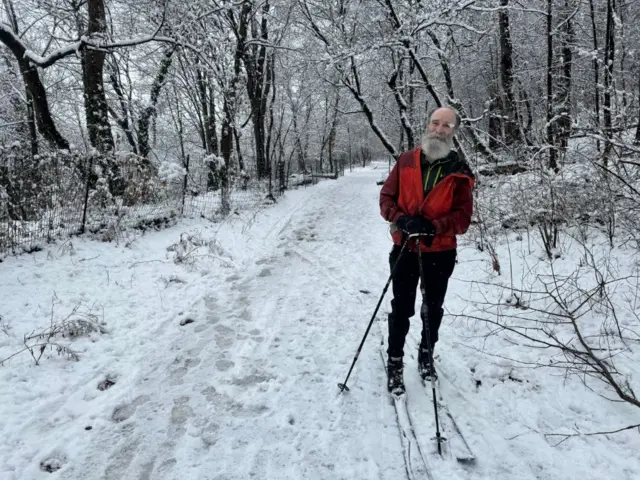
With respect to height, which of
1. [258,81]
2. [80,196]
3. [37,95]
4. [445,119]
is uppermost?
[258,81]

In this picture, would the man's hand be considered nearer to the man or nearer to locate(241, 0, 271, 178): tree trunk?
the man

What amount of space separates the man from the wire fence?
19.0ft

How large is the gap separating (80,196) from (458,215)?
673 centimetres

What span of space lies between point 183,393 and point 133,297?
7.90 ft

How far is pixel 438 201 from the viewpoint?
2848mm

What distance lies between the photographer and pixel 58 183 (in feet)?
21.3

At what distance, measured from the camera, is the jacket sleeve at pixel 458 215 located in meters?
2.79

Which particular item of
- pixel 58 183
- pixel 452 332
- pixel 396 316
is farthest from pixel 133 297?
pixel 452 332

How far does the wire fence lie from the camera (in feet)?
18.9

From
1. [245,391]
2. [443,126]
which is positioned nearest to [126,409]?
[245,391]

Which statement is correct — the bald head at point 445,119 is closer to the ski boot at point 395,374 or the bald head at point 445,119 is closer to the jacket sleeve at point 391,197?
the jacket sleeve at point 391,197

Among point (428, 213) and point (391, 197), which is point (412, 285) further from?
point (391, 197)

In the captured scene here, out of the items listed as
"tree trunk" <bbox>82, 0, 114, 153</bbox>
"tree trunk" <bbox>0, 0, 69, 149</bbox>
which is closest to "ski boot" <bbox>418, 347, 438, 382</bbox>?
"tree trunk" <bbox>82, 0, 114, 153</bbox>

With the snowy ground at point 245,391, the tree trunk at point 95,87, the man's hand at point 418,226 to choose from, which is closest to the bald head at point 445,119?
the man's hand at point 418,226
